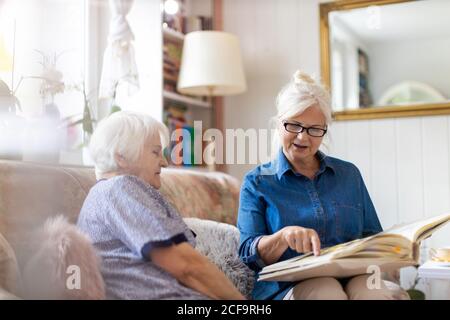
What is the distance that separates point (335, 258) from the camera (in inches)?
33.5

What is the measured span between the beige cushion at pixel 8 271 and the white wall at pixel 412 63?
77 cm

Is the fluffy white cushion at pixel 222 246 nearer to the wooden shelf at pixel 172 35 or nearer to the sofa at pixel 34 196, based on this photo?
the sofa at pixel 34 196

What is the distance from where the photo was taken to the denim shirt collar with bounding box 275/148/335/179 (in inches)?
39.1

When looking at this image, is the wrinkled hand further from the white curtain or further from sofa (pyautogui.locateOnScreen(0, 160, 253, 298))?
the white curtain

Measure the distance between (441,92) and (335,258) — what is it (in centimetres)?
42

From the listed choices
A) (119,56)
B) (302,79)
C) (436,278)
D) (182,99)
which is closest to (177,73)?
(182,99)

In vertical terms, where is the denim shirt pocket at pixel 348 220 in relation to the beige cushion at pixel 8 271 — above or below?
above

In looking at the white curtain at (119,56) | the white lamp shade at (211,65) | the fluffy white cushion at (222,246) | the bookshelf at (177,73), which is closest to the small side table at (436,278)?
the fluffy white cushion at (222,246)

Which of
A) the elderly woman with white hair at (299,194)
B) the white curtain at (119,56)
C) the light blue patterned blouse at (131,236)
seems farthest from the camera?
the white curtain at (119,56)

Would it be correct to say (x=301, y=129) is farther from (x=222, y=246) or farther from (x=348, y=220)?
(x=222, y=246)

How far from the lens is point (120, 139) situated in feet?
3.10

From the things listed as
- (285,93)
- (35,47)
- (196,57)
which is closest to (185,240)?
(285,93)

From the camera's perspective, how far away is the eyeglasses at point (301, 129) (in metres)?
0.96
